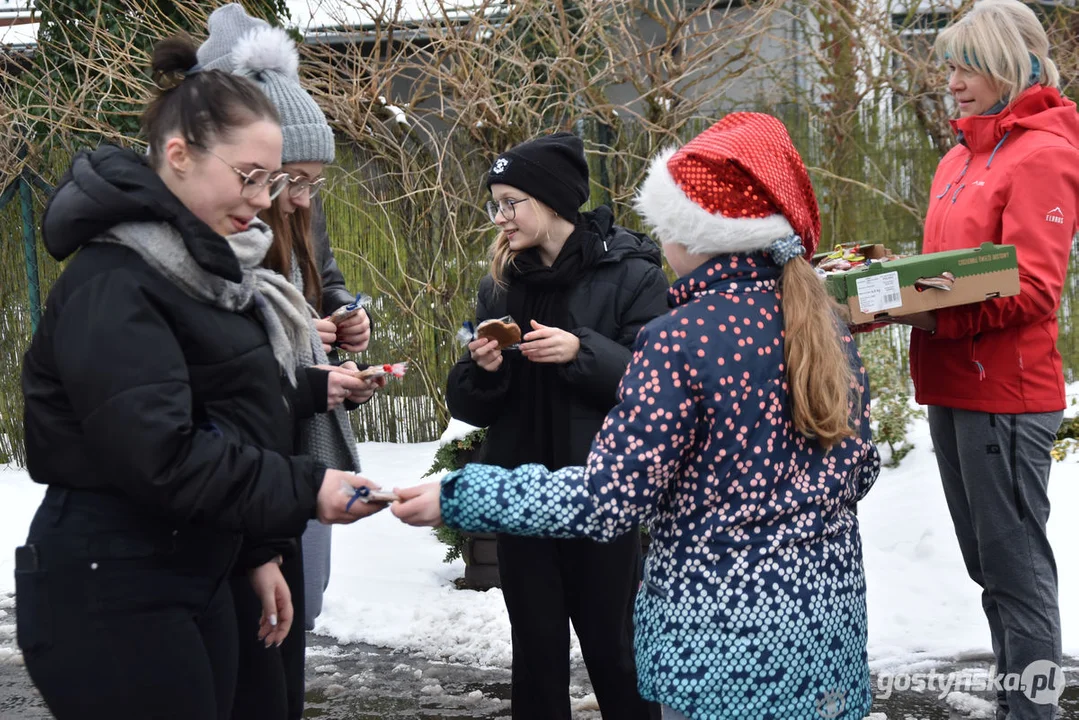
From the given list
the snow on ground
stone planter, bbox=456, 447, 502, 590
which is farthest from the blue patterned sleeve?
stone planter, bbox=456, 447, 502, 590

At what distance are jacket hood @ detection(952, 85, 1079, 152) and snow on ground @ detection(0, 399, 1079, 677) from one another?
2.17 m

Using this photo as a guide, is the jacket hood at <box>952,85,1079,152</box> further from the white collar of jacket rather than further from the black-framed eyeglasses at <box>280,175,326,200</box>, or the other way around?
the black-framed eyeglasses at <box>280,175,326,200</box>

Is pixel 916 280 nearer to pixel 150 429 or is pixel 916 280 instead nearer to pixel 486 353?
pixel 486 353

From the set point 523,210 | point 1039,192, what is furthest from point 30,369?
point 1039,192

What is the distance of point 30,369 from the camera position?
6.91ft

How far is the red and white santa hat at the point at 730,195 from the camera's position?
7.53ft

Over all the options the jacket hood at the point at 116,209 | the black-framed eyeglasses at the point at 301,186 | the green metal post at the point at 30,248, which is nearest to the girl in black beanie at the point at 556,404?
the black-framed eyeglasses at the point at 301,186

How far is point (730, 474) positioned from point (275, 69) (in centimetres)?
173

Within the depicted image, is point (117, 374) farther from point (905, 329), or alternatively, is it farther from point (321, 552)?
point (905, 329)

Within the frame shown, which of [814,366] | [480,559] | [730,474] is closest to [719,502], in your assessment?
[730,474]

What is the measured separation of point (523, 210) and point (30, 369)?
1685 millimetres

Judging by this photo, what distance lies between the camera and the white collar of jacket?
7.51 feet

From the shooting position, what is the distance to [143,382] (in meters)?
1.95

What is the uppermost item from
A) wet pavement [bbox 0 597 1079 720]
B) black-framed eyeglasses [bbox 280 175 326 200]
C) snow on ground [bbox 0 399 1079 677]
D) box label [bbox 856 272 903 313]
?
black-framed eyeglasses [bbox 280 175 326 200]
